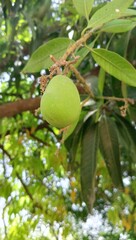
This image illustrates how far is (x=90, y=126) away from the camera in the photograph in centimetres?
141

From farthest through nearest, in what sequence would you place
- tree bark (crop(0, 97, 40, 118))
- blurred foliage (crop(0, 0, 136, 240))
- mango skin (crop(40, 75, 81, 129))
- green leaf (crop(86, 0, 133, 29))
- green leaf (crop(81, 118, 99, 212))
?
blurred foliage (crop(0, 0, 136, 240))
tree bark (crop(0, 97, 40, 118))
green leaf (crop(81, 118, 99, 212))
green leaf (crop(86, 0, 133, 29))
mango skin (crop(40, 75, 81, 129))

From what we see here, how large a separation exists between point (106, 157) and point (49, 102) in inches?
33.9

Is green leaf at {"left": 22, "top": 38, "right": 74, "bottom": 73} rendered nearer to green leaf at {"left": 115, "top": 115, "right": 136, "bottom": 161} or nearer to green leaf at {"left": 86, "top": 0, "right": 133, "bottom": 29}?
green leaf at {"left": 86, "top": 0, "right": 133, "bottom": 29}

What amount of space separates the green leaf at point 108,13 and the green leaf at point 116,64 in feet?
0.13

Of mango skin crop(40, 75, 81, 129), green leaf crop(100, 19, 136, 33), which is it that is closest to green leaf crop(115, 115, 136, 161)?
green leaf crop(100, 19, 136, 33)

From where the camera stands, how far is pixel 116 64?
30.1 inches

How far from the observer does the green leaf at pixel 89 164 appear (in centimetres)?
137

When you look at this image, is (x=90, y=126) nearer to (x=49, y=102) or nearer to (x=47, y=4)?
(x=49, y=102)

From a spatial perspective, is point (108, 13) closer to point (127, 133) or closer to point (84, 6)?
point (84, 6)

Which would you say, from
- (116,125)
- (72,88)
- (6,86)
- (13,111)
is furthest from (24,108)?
(72,88)

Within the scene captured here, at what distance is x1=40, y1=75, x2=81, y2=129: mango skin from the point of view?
1.92ft

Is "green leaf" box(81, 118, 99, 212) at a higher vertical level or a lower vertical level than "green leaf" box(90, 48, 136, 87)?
lower

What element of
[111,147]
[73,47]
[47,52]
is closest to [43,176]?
[111,147]

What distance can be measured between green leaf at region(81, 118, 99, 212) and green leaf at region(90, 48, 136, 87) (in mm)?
621
